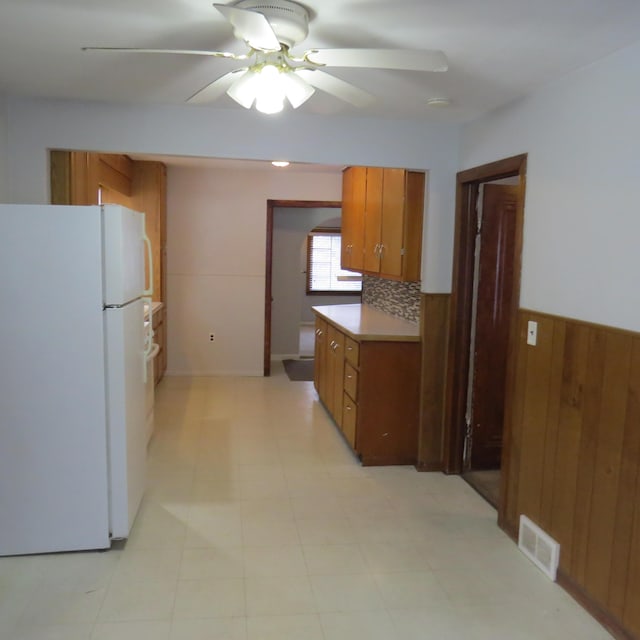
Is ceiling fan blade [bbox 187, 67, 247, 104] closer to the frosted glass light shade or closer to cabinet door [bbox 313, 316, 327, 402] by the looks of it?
the frosted glass light shade

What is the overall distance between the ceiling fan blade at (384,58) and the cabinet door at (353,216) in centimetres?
314

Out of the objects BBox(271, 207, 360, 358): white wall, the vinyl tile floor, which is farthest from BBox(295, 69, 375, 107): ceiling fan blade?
BBox(271, 207, 360, 358): white wall

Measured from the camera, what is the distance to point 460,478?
13.0ft

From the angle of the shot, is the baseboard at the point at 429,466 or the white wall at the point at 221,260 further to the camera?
the white wall at the point at 221,260

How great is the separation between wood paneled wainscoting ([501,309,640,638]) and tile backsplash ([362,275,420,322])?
1.66 metres

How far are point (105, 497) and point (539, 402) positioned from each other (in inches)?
82.8

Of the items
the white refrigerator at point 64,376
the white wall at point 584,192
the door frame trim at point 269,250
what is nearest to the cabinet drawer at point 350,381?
the white wall at point 584,192

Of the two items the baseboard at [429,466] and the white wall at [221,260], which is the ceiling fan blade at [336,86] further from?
the white wall at [221,260]

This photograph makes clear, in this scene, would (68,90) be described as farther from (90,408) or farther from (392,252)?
(392,252)

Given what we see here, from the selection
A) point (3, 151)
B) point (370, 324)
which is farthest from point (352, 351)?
point (3, 151)

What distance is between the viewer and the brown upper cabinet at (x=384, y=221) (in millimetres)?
4148

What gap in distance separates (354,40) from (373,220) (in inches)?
100

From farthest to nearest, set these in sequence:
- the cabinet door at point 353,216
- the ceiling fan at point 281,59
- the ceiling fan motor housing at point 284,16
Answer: the cabinet door at point 353,216
the ceiling fan motor housing at point 284,16
the ceiling fan at point 281,59

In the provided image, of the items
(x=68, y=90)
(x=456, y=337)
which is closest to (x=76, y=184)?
(x=68, y=90)
